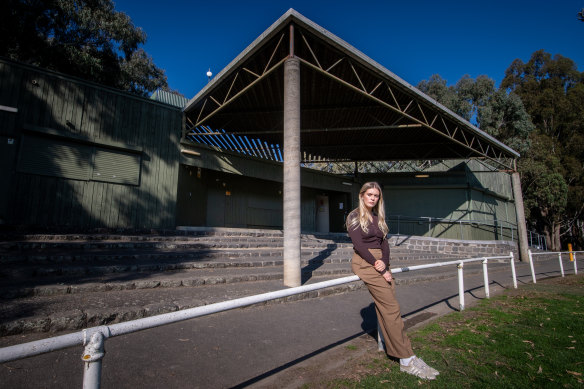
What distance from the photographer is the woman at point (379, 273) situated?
257cm

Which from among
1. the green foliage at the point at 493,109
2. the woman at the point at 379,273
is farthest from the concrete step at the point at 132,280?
the green foliage at the point at 493,109

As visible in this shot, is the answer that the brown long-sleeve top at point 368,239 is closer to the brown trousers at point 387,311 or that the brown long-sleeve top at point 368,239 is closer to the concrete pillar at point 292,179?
the brown trousers at point 387,311

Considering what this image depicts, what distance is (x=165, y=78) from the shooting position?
73.8 feet

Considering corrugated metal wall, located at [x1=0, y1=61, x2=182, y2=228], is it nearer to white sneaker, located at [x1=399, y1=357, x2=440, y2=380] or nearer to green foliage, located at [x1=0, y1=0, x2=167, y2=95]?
green foliage, located at [x1=0, y1=0, x2=167, y2=95]

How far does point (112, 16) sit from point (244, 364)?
65.0 feet

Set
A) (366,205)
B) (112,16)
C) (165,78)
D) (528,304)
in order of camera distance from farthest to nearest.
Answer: (165,78), (112,16), (528,304), (366,205)

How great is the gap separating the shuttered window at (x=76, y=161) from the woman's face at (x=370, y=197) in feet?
30.7

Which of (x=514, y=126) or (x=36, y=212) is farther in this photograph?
(x=514, y=126)

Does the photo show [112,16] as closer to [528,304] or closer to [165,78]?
[165,78]

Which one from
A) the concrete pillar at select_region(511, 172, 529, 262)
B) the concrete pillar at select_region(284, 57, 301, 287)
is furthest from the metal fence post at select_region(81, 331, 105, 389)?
the concrete pillar at select_region(511, 172, 529, 262)

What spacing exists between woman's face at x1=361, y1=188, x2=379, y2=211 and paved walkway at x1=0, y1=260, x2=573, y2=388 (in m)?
1.63

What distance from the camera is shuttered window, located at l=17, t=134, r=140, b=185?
8.17 m

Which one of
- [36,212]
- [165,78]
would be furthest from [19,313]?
[165,78]

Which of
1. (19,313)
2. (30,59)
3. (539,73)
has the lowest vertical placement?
(19,313)
